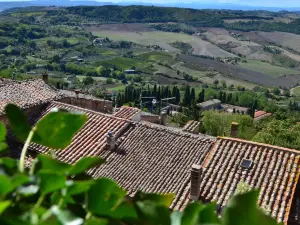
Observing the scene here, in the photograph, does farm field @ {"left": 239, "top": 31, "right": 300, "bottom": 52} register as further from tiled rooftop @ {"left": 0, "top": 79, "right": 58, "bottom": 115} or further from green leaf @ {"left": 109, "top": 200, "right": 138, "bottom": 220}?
green leaf @ {"left": 109, "top": 200, "right": 138, "bottom": 220}

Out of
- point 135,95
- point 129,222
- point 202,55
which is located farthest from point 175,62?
point 129,222

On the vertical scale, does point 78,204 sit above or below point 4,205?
below

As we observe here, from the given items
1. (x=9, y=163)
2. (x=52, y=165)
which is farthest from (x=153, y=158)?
(x=52, y=165)

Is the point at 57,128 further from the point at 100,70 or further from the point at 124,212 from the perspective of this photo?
the point at 100,70

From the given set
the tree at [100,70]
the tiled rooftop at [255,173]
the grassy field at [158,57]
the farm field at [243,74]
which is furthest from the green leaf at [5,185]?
the grassy field at [158,57]

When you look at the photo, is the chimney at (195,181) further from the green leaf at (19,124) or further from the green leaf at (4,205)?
the green leaf at (4,205)

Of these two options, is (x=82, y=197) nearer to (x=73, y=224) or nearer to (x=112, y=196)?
(x=112, y=196)
